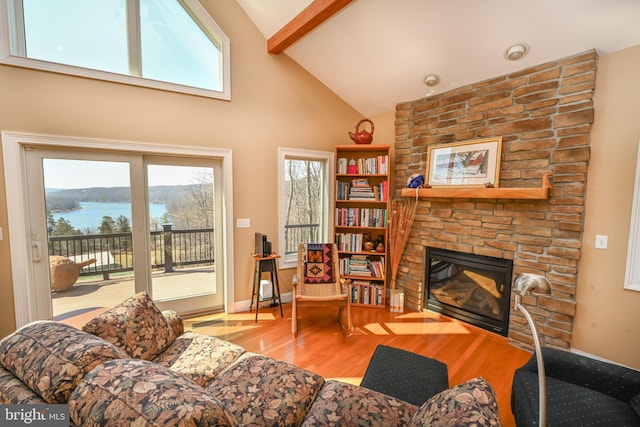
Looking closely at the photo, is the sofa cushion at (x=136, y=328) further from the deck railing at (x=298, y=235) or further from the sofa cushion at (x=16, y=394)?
the deck railing at (x=298, y=235)

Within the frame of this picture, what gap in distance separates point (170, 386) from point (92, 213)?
8.72ft

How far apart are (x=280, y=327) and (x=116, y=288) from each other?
69.5 inches

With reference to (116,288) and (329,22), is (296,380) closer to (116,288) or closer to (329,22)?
(116,288)

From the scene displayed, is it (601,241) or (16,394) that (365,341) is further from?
(16,394)

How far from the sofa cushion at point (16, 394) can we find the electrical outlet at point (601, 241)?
3.54m

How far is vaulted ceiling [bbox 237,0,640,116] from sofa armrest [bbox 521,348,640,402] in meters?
2.37

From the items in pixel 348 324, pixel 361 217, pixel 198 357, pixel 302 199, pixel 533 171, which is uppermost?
pixel 533 171

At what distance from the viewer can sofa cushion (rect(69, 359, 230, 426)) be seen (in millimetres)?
729

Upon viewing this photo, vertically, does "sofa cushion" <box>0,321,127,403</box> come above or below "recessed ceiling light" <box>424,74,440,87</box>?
below

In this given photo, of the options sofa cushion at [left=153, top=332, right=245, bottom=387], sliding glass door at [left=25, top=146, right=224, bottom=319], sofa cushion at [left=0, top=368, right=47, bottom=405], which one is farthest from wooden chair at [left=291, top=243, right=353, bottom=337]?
sofa cushion at [left=0, top=368, right=47, bottom=405]

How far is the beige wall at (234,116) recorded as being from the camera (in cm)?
240

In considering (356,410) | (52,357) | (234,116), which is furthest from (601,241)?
(234,116)

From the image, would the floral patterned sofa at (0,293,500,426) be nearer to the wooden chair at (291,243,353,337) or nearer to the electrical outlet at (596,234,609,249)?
the wooden chair at (291,243,353,337)

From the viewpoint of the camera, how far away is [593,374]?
162cm
